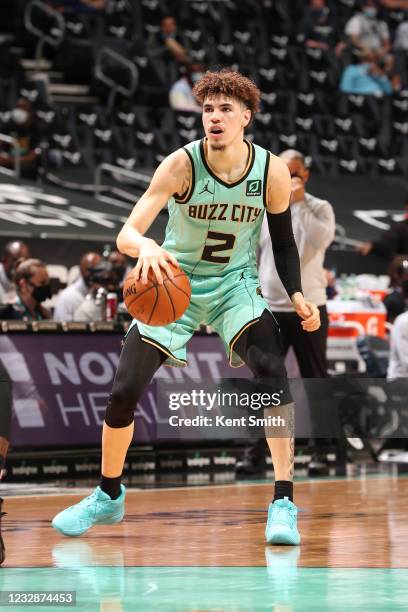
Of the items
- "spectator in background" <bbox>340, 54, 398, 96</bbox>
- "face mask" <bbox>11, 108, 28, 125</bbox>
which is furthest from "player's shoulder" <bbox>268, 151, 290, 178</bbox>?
"spectator in background" <bbox>340, 54, 398, 96</bbox>

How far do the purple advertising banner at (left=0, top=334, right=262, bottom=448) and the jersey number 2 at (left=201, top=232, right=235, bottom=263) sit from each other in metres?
3.90

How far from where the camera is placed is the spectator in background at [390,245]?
58.7 feet

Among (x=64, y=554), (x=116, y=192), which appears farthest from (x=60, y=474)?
(x=116, y=192)

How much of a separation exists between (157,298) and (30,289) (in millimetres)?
5600

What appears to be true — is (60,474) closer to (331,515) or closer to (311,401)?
(311,401)

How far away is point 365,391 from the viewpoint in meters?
9.88

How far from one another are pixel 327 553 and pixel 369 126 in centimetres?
1737

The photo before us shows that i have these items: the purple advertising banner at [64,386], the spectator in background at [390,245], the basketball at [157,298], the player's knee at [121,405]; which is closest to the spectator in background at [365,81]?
the spectator in background at [390,245]

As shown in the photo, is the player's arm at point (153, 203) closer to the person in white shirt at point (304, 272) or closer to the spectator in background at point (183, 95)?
the person in white shirt at point (304, 272)

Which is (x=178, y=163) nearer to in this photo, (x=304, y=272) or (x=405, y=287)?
(x=304, y=272)

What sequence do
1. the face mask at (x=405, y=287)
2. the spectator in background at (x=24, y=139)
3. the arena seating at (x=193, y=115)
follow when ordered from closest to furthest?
the face mask at (x=405, y=287)
the spectator in background at (x=24, y=139)
the arena seating at (x=193, y=115)

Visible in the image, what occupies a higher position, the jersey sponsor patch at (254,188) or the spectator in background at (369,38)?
the spectator in background at (369,38)

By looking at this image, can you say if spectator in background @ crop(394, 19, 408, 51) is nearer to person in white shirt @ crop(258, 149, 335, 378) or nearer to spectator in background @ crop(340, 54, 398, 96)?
spectator in background @ crop(340, 54, 398, 96)

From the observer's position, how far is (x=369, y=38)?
938 inches
